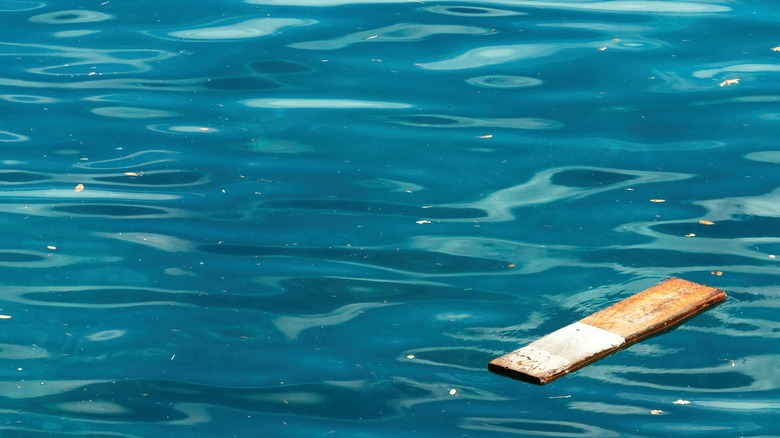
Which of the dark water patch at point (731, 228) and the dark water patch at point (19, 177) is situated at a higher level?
the dark water patch at point (19, 177)

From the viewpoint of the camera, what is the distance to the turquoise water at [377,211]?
307cm

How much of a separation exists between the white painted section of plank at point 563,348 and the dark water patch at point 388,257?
0.42 meters

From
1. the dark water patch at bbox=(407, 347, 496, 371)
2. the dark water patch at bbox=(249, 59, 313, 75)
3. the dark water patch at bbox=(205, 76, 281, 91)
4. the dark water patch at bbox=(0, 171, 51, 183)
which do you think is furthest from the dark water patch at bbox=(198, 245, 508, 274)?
the dark water patch at bbox=(249, 59, 313, 75)

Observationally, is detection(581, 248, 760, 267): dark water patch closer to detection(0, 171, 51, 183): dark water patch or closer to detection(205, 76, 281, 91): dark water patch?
detection(205, 76, 281, 91): dark water patch

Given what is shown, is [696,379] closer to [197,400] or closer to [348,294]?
[348,294]

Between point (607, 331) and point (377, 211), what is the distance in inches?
36.4

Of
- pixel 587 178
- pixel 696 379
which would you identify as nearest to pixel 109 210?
pixel 587 178

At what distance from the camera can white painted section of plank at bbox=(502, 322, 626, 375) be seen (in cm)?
309

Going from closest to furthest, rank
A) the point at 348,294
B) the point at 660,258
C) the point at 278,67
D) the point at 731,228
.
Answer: the point at 348,294 < the point at 660,258 < the point at 731,228 < the point at 278,67

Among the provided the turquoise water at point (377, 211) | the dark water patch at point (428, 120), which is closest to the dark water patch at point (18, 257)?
the turquoise water at point (377, 211)

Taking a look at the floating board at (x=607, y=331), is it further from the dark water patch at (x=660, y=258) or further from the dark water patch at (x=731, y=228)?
the dark water patch at (x=731, y=228)

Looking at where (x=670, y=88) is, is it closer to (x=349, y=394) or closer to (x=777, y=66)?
(x=777, y=66)

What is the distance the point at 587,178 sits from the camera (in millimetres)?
4062

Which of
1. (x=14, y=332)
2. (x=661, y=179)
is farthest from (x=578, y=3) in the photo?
(x=14, y=332)
